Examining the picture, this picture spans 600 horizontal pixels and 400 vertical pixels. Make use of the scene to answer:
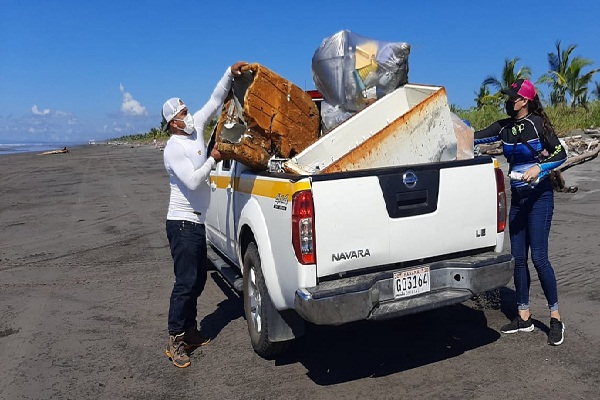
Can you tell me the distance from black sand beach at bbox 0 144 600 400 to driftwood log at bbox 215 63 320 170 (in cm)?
175

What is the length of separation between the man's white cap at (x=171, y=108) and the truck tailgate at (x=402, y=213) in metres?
1.57

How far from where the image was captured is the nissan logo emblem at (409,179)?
398 cm

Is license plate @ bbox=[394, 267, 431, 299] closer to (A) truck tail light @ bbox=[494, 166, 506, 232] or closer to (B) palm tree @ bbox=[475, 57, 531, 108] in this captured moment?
(A) truck tail light @ bbox=[494, 166, 506, 232]

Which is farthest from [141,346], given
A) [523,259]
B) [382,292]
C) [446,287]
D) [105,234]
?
[105,234]

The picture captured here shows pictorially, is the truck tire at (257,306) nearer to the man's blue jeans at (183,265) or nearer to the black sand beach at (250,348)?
the black sand beach at (250,348)

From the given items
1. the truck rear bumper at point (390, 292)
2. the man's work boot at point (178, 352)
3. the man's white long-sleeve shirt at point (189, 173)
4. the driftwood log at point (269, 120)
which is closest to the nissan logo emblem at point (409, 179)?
the truck rear bumper at point (390, 292)

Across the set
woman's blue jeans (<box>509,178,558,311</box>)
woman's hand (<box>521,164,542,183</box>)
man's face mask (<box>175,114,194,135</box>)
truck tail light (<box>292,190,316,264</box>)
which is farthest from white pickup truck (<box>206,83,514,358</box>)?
man's face mask (<box>175,114,194,135</box>)

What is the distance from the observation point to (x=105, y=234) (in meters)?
10.7

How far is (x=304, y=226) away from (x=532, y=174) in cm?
200

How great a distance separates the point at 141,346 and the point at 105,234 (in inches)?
242

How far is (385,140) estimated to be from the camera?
4293 millimetres

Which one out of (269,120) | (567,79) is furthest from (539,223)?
(567,79)

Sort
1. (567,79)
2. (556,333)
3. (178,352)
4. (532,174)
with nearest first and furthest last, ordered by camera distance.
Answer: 1. (532,174)
2. (556,333)
3. (178,352)
4. (567,79)

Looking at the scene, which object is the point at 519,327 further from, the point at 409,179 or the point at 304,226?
the point at 304,226
